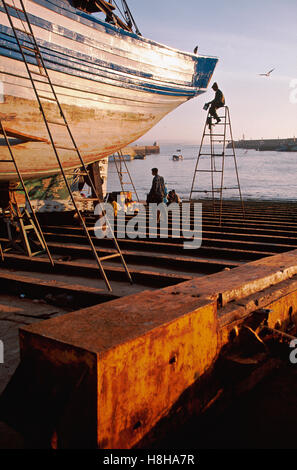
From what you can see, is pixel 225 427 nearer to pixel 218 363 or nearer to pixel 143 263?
pixel 218 363

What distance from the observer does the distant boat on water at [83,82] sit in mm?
6195

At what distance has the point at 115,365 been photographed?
5.33ft

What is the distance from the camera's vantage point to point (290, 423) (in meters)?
2.48

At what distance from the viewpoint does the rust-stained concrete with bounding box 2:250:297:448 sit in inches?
62.3

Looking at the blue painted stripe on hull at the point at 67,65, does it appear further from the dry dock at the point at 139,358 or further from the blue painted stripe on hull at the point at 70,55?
Answer: the dry dock at the point at 139,358

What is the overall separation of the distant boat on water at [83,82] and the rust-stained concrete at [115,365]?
4135 mm

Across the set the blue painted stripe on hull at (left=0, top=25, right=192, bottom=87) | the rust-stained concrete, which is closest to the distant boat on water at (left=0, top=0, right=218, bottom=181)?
the blue painted stripe on hull at (left=0, top=25, right=192, bottom=87)

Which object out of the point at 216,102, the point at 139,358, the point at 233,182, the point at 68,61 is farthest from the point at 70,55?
the point at 233,182

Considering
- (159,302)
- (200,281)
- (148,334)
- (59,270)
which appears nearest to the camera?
(148,334)

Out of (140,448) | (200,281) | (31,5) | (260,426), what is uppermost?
(31,5)

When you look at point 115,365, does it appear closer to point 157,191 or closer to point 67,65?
point 67,65

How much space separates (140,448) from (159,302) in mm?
826

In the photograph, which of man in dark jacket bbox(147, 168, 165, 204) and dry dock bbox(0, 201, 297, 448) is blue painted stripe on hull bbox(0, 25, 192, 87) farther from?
dry dock bbox(0, 201, 297, 448)

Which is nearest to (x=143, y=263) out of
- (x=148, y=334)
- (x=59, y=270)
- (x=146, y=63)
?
(x=59, y=270)
